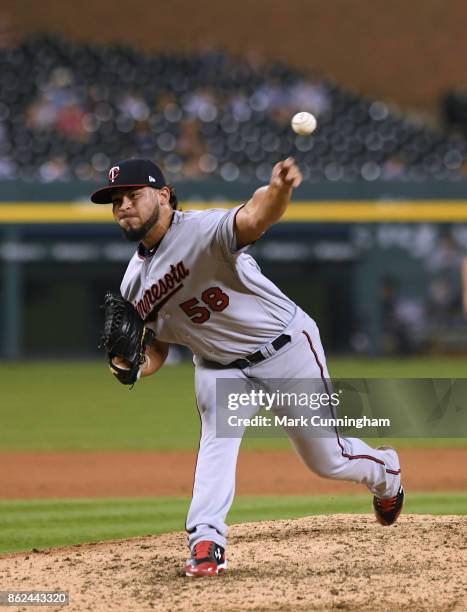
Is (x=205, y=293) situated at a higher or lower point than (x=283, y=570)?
higher

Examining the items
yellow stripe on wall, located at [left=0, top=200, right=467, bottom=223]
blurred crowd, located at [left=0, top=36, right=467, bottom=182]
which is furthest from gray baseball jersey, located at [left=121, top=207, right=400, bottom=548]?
blurred crowd, located at [left=0, top=36, right=467, bottom=182]

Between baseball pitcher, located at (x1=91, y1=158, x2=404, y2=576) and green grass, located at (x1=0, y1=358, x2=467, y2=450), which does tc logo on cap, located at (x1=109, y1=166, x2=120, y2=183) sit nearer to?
baseball pitcher, located at (x1=91, y1=158, x2=404, y2=576)

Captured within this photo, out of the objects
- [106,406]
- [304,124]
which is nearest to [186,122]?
[106,406]

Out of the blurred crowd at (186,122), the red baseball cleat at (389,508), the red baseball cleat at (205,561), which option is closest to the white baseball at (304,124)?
the red baseball cleat at (205,561)

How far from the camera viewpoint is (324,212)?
14.9 m

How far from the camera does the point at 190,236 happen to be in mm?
3727

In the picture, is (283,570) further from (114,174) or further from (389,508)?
(114,174)

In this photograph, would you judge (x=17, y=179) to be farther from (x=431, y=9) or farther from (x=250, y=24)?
(x=431, y=9)

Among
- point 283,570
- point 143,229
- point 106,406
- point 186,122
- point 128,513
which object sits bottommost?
point 283,570

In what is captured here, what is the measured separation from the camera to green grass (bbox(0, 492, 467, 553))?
508 cm

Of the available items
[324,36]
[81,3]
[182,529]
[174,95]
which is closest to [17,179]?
[174,95]

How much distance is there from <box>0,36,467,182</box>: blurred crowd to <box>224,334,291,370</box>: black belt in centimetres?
1154

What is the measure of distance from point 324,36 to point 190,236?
60.0 ft

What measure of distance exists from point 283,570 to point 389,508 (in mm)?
773
